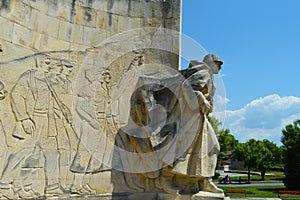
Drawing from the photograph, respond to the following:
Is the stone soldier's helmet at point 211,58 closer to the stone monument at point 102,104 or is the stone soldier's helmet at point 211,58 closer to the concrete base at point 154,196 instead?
the stone monument at point 102,104

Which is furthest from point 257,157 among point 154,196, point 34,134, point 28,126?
point 28,126

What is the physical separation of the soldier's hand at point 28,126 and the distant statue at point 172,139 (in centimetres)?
222

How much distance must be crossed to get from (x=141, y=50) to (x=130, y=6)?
1.28 meters

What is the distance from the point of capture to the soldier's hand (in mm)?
6852

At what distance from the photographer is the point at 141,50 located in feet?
29.1

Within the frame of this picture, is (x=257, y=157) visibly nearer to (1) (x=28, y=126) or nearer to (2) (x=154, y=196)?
(2) (x=154, y=196)

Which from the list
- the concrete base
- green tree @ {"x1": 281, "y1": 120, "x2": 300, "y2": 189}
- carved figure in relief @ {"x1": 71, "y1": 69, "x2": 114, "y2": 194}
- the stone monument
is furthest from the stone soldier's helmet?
green tree @ {"x1": 281, "y1": 120, "x2": 300, "y2": 189}

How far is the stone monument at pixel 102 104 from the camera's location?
269 inches

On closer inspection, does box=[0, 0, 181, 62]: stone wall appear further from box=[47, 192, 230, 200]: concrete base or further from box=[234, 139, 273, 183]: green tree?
box=[234, 139, 273, 183]: green tree

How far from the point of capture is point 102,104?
8.17 m

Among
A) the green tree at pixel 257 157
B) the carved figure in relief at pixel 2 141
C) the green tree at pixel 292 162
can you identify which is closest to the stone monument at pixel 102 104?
the carved figure in relief at pixel 2 141

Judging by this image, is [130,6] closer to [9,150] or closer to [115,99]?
[115,99]

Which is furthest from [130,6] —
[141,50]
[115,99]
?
[115,99]

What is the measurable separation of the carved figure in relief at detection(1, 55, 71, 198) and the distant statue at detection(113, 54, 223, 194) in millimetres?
1681
